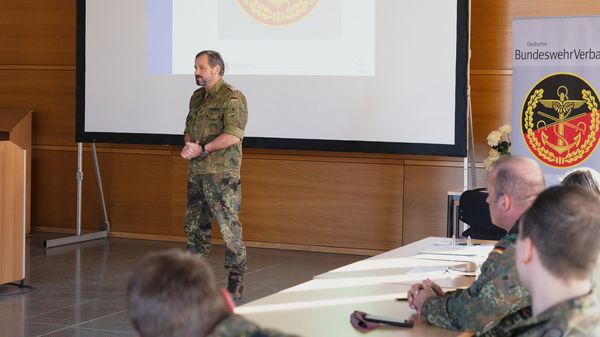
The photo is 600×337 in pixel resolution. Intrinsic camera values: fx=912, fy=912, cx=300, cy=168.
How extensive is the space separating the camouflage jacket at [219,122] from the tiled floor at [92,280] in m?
0.98

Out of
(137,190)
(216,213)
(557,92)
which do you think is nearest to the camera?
(216,213)

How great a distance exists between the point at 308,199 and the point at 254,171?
614 millimetres

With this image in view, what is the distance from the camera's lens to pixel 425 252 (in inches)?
170

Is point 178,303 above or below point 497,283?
above

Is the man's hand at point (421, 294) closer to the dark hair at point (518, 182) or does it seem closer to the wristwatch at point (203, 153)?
the dark hair at point (518, 182)

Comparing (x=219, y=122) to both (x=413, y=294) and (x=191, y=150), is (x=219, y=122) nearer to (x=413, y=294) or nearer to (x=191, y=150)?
(x=191, y=150)

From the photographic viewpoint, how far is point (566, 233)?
76.3 inches

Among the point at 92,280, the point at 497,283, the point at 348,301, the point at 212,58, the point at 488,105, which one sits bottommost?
the point at 92,280

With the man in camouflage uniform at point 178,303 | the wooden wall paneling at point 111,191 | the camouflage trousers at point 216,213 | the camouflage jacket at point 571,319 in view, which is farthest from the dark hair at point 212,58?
the man in camouflage uniform at point 178,303

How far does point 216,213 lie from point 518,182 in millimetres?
3738

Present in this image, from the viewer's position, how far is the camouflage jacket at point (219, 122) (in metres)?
6.37

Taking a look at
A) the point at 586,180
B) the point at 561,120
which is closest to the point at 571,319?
the point at 586,180

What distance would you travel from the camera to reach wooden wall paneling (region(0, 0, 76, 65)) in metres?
9.59

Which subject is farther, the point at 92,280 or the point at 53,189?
the point at 53,189
